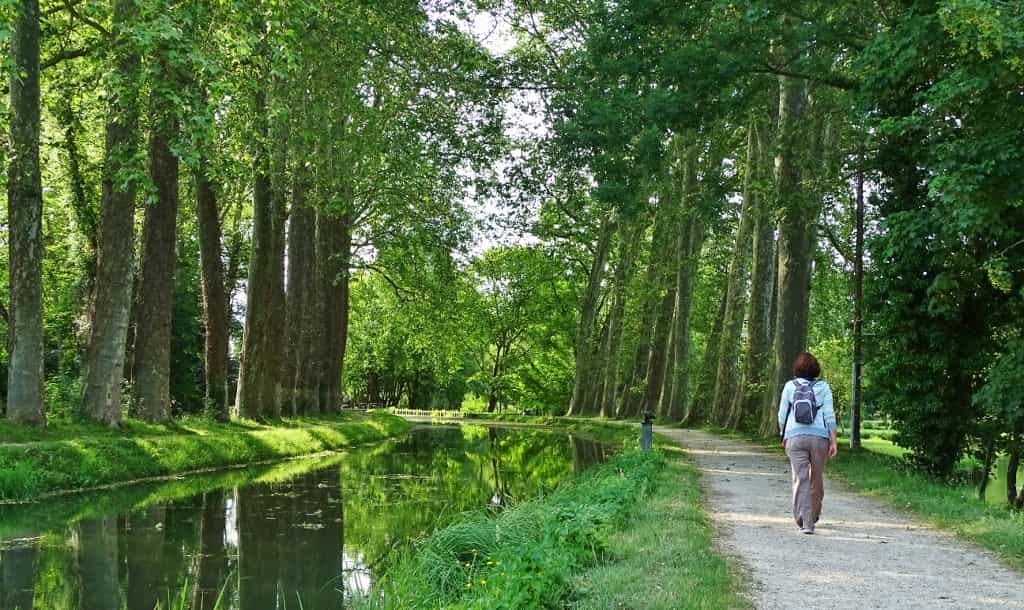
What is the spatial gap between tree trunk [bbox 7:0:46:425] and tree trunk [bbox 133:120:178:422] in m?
3.44

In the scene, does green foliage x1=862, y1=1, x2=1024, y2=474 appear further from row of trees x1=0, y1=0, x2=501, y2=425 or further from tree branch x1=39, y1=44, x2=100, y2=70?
tree branch x1=39, y1=44, x2=100, y2=70

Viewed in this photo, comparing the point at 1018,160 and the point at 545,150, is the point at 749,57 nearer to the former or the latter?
the point at 545,150

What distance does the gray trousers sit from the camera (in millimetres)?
9539

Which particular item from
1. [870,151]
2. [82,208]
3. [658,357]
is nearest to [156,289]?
[82,208]

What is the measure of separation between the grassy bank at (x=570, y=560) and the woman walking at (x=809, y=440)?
1042mm

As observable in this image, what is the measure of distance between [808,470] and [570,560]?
130 inches

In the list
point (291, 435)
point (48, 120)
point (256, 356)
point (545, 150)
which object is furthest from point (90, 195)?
point (545, 150)

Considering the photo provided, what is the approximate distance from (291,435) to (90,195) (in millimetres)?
10584

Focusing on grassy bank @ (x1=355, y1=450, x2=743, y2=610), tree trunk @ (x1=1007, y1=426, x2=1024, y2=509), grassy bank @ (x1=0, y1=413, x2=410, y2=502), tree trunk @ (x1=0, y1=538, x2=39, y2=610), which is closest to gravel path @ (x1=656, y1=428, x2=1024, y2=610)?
grassy bank @ (x1=355, y1=450, x2=743, y2=610)

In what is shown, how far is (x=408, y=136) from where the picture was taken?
1986cm

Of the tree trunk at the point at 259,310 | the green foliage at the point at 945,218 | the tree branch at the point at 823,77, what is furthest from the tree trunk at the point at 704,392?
the tree branch at the point at 823,77

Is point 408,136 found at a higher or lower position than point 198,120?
higher

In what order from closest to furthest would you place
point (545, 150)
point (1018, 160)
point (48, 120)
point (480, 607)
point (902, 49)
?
1. point (480, 607)
2. point (1018, 160)
3. point (902, 49)
4. point (545, 150)
5. point (48, 120)

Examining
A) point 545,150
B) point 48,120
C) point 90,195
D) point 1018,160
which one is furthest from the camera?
point 90,195
